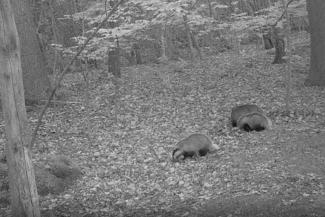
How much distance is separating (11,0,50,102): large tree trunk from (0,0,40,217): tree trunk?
724cm

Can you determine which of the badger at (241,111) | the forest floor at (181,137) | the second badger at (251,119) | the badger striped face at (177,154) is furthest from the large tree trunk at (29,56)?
the second badger at (251,119)

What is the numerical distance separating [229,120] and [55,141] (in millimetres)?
4562

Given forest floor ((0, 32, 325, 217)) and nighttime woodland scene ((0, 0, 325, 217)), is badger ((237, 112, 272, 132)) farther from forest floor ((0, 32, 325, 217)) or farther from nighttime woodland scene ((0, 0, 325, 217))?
forest floor ((0, 32, 325, 217))

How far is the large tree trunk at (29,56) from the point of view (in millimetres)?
13102

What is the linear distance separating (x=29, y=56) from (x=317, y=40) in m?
8.97

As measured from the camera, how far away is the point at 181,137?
1089 centimetres

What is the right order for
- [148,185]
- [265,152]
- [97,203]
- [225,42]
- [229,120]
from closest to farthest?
1. [97,203]
2. [148,185]
3. [265,152]
4. [229,120]
5. [225,42]

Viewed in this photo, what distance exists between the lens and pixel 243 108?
10.9 metres

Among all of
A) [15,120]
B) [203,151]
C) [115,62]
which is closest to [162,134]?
[203,151]

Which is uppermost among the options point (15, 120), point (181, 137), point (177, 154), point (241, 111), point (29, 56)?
point (29, 56)

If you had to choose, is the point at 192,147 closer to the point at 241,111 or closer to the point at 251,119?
the point at 251,119

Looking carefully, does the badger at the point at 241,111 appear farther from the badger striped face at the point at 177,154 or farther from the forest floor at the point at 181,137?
the badger striped face at the point at 177,154

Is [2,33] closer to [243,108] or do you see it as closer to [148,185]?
[148,185]

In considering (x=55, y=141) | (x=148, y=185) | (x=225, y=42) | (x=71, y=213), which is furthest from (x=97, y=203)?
(x=225, y=42)
